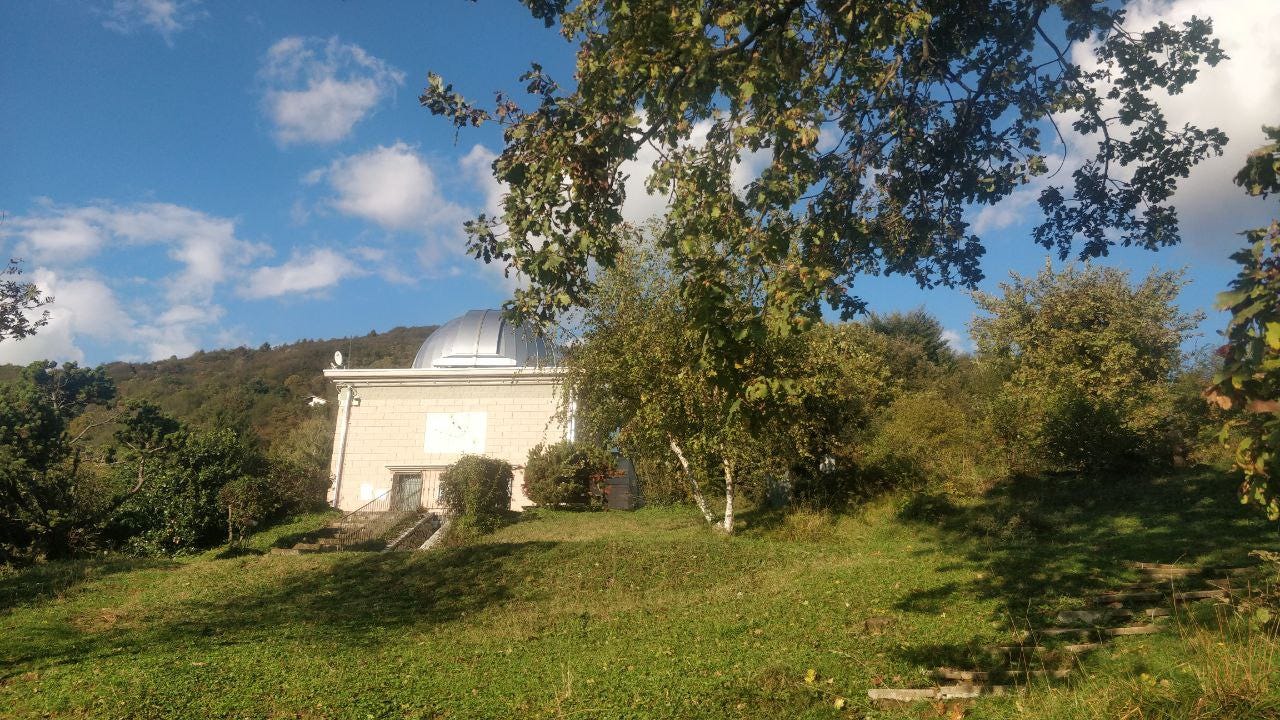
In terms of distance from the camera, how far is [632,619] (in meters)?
10.1

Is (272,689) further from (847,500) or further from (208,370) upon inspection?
(208,370)

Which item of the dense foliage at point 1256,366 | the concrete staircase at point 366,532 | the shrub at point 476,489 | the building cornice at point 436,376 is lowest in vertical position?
the concrete staircase at point 366,532

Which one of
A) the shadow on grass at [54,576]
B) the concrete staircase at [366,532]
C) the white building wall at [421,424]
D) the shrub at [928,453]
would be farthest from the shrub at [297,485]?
the shrub at [928,453]

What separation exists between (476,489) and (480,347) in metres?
7.34

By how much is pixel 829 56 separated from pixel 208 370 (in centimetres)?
6759

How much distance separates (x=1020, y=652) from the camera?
279 inches

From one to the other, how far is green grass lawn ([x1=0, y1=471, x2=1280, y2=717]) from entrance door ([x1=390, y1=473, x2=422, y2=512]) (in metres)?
6.88

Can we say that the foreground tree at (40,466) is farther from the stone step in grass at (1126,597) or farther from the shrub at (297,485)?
the stone step in grass at (1126,597)

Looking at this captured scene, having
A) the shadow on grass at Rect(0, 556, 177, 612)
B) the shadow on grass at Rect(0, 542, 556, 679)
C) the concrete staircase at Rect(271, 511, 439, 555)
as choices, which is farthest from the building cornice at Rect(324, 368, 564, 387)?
the shadow on grass at Rect(0, 556, 177, 612)

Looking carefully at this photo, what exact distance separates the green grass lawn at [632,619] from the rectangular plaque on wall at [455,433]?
286 inches

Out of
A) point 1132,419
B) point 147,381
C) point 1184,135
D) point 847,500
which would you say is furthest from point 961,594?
point 147,381

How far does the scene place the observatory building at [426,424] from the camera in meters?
23.9

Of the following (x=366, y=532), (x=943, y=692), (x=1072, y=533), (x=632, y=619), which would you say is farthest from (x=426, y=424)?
(x=943, y=692)

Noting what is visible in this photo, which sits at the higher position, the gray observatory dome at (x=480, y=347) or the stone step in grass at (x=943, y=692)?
the gray observatory dome at (x=480, y=347)
